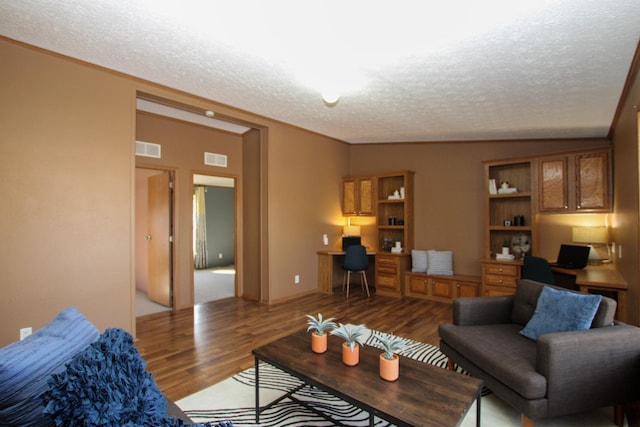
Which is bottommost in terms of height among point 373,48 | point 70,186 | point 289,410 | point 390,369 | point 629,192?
point 289,410

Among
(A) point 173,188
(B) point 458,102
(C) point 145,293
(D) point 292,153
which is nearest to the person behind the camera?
(B) point 458,102

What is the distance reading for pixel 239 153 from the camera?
565cm

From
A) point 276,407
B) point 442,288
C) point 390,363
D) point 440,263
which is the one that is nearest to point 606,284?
point 442,288

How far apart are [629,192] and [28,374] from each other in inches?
167

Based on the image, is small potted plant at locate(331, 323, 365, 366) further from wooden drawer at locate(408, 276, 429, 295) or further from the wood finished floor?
wooden drawer at locate(408, 276, 429, 295)

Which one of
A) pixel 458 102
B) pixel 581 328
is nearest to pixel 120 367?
pixel 581 328

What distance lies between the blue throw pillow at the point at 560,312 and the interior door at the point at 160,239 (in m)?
4.61

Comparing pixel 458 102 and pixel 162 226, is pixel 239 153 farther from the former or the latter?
pixel 458 102

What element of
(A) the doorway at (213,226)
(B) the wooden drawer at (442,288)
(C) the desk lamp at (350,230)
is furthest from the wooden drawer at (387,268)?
(A) the doorway at (213,226)

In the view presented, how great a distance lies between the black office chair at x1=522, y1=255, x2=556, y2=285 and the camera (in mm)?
3633

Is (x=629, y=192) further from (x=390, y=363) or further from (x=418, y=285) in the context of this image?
(x=418, y=285)

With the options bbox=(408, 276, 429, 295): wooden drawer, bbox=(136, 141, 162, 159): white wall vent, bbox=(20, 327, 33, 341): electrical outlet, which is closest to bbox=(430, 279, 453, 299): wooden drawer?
bbox=(408, 276, 429, 295): wooden drawer

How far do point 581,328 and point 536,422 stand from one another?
2.25ft

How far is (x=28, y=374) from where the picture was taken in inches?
41.3
